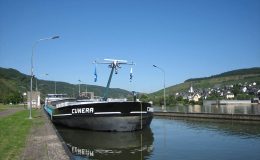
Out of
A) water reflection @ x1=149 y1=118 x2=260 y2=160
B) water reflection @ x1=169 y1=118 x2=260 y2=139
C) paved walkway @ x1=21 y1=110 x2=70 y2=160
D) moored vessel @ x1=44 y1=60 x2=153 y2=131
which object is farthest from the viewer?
water reflection @ x1=169 y1=118 x2=260 y2=139

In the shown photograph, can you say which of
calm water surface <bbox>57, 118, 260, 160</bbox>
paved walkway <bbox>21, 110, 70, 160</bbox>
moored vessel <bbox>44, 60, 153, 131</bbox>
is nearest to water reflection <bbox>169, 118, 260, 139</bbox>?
calm water surface <bbox>57, 118, 260, 160</bbox>

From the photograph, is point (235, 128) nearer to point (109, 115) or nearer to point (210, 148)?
point (109, 115)

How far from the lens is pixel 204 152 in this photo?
819 inches

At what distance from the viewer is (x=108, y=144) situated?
24578 mm

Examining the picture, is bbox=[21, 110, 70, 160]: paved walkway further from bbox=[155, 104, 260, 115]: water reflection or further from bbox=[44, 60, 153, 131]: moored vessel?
bbox=[155, 104, 260, 115]: water reflection

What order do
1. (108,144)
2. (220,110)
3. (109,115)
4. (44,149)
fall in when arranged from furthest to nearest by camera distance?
(220,110)
(109,115)
(108,144)
(44,149)

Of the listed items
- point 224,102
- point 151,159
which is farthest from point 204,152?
point 224,102

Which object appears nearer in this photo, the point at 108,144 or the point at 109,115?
the point at 108,144

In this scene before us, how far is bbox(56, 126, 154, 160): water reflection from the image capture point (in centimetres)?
2042

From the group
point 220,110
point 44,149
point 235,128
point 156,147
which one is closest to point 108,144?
point 156,147

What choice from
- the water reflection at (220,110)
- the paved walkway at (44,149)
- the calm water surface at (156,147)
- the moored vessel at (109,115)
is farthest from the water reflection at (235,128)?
the water reflection at (220,110)

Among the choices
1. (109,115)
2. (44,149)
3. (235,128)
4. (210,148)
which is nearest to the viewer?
(44,149)

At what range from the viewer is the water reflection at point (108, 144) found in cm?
2042

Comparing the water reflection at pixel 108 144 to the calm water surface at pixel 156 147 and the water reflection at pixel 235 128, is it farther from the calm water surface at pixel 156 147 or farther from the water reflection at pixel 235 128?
the water reflection at pixel 235 128
